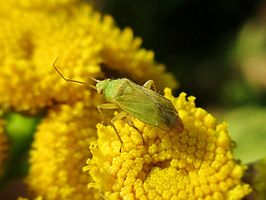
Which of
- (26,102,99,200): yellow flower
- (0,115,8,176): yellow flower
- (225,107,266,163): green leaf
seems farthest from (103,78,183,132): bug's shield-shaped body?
(225,107,266,163): green leaf

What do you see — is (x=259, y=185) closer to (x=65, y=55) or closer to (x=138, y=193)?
(x=138, y=193)

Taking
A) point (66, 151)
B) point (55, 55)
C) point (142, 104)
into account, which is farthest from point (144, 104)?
point (55, 55)

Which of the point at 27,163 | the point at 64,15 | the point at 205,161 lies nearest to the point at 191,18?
the point at 64,15

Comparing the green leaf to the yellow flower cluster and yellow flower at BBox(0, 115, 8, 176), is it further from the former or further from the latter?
yellow flower at BBox(0, 115, 8, 176)

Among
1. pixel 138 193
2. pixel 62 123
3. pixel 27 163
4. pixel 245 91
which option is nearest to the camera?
pixel 138 193

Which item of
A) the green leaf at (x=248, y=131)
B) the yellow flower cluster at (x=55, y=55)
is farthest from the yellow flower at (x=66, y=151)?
the green leaf at (x=248, y=131)

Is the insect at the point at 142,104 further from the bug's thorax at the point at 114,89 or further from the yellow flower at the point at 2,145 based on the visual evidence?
the yellow flower at the point at 2,145

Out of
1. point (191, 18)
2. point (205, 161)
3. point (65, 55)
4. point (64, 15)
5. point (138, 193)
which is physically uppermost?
point (191, 18)
